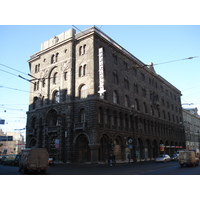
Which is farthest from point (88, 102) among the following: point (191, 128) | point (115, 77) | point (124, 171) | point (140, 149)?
point (191, 128)

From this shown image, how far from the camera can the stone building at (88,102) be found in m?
32.4

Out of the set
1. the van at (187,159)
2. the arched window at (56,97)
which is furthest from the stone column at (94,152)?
the van at (187,159)

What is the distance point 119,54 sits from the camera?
40.8 m

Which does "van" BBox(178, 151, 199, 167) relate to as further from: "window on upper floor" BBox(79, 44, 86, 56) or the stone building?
"window on upper floor" BBox(79, 44, 86, 56)

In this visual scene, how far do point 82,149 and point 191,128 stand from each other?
59.9 metres

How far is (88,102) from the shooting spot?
106ft

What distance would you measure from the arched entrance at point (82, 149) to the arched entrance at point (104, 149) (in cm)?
203

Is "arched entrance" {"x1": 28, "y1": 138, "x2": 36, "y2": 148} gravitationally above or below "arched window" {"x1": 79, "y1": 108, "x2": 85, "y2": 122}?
below

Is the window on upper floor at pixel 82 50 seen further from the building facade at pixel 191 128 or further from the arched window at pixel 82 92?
the building facade at pixel 191 128

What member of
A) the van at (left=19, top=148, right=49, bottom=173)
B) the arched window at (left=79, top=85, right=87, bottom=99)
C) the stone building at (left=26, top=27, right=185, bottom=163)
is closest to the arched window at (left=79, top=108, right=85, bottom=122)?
the stone building at (left=26, top=27, right=185, bottom=163)

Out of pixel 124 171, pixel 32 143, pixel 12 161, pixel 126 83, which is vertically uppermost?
pixel 126 83

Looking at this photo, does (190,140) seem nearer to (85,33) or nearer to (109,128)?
(109,128)

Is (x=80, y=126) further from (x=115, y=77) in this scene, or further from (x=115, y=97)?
(x=115, y=77)

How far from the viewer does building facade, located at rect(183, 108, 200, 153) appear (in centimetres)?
7356
